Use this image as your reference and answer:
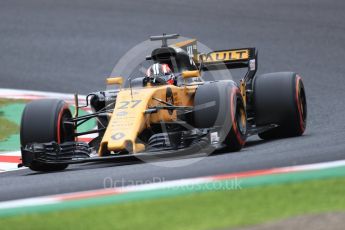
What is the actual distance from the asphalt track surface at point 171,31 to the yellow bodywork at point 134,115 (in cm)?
119

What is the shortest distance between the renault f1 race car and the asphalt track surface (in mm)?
514

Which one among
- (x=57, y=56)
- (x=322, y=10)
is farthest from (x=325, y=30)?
(x=57, y=56)

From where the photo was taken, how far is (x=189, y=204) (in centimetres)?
676

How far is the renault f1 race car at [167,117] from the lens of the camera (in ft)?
32.3

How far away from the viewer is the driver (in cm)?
1091

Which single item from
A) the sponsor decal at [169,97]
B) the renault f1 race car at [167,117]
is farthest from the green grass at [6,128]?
the sponsor decal at [169,97]

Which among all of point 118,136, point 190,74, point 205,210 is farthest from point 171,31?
point 205,210

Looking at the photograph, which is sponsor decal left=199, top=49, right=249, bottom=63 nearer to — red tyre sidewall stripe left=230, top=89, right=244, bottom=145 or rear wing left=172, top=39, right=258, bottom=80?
rear wing left=172, top=39, right=258, bottom=80

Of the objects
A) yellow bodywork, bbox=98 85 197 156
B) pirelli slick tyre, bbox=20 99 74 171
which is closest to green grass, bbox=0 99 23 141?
pirelli slick tyre, bbox=20 99 74 171

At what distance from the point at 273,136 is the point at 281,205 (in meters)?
5.24

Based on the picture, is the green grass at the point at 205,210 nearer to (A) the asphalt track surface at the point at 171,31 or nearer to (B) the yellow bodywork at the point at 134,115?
(B) the yellow bodywork at the point at 134,115

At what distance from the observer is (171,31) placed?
19.8m

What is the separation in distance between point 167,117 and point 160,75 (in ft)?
2.99

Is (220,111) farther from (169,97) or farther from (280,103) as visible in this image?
(280,103)
